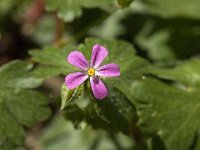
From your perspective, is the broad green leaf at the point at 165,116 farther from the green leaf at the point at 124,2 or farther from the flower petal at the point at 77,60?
the flower petal at the point at 77,60

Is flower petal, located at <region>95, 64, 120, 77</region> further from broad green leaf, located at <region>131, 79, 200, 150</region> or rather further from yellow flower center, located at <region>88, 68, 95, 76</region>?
broad green leaf, located at <region>131, 79, 200, 150</region>

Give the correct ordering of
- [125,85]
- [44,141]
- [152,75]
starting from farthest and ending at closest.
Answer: [44,141] < [152,75] < [125,85]

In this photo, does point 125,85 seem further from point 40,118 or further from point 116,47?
point 40,118

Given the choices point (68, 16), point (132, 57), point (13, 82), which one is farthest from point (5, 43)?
point (132, 57)

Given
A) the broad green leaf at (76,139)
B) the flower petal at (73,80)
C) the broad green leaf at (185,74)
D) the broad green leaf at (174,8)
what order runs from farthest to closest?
the broad green leaf at (174,8) < the broad green leaf at (76,139) < the broad green leaf at (185,74) < the flower petal at (73,80)

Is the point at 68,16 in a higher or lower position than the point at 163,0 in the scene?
higher

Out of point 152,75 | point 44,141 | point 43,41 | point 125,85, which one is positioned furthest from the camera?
point 43,41

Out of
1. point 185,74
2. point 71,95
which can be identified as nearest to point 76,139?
point 185,74

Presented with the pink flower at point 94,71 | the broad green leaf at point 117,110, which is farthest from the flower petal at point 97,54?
the broad green leaf at point 117,110
